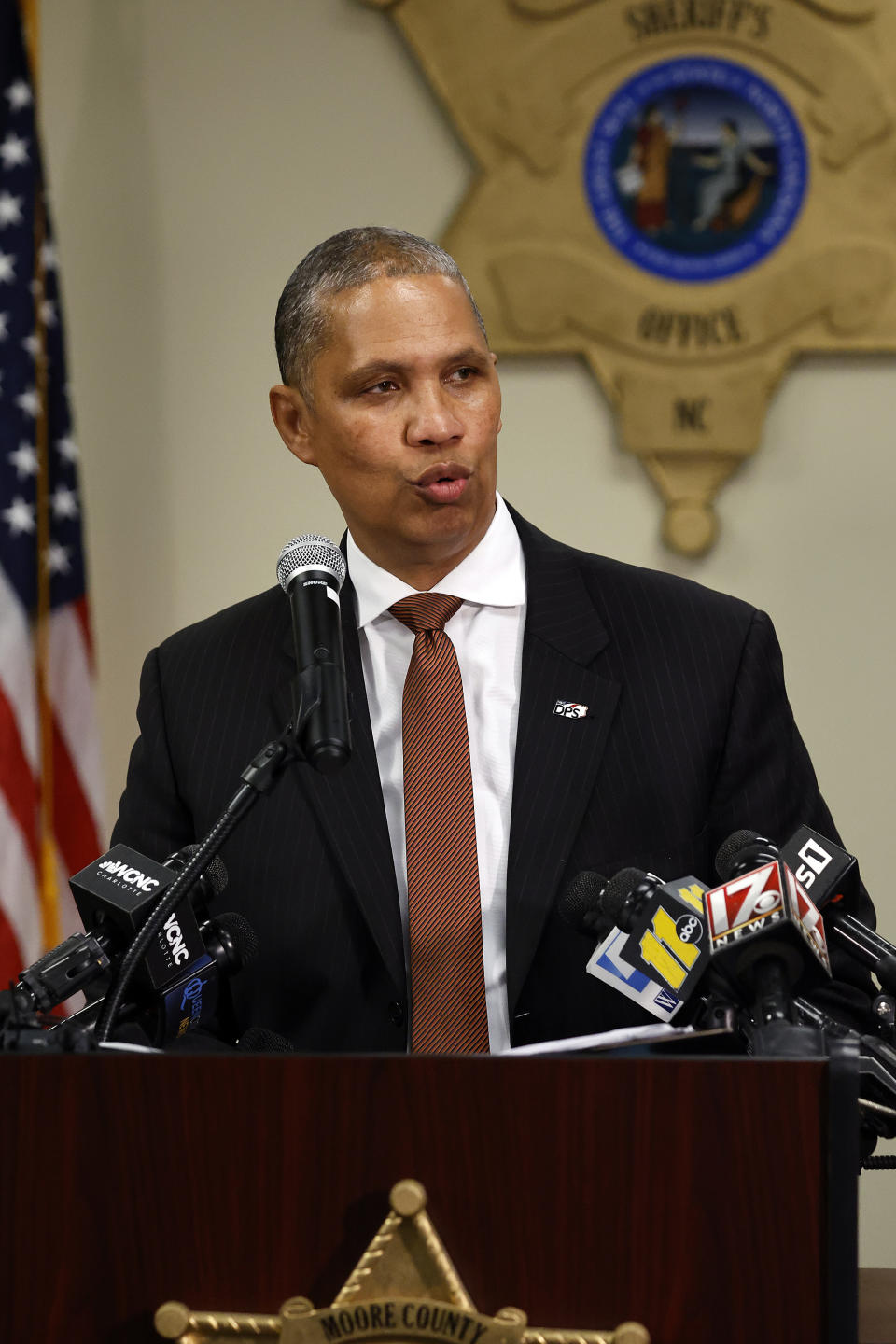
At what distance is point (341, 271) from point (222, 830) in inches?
36.4

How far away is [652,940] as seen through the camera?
125 cm

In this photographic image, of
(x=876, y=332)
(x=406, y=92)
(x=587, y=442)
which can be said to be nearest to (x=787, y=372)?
(x=876, y=332)

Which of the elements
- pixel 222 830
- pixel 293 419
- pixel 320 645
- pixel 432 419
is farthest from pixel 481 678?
pixel 222 830

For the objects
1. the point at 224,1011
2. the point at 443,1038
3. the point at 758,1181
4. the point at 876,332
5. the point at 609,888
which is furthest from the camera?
the point at 876,332

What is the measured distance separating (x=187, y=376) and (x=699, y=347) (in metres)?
1.06

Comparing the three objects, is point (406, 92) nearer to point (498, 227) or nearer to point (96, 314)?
point (498, 227)

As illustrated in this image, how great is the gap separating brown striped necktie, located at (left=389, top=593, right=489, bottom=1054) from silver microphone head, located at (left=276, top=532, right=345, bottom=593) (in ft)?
1.40

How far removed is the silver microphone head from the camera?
140 centimetres

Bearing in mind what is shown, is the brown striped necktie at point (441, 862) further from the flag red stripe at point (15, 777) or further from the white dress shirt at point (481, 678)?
the flag red stripe at point (15, 777)

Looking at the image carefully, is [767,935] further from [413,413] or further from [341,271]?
[341,271]

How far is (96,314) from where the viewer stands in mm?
3186

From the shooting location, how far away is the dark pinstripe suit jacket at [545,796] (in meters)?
1.76

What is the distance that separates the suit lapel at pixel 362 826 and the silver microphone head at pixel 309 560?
0.91 feet

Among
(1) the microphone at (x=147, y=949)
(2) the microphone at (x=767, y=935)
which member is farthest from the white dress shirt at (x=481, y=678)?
(2) the microphone at (x=767, y=935)
